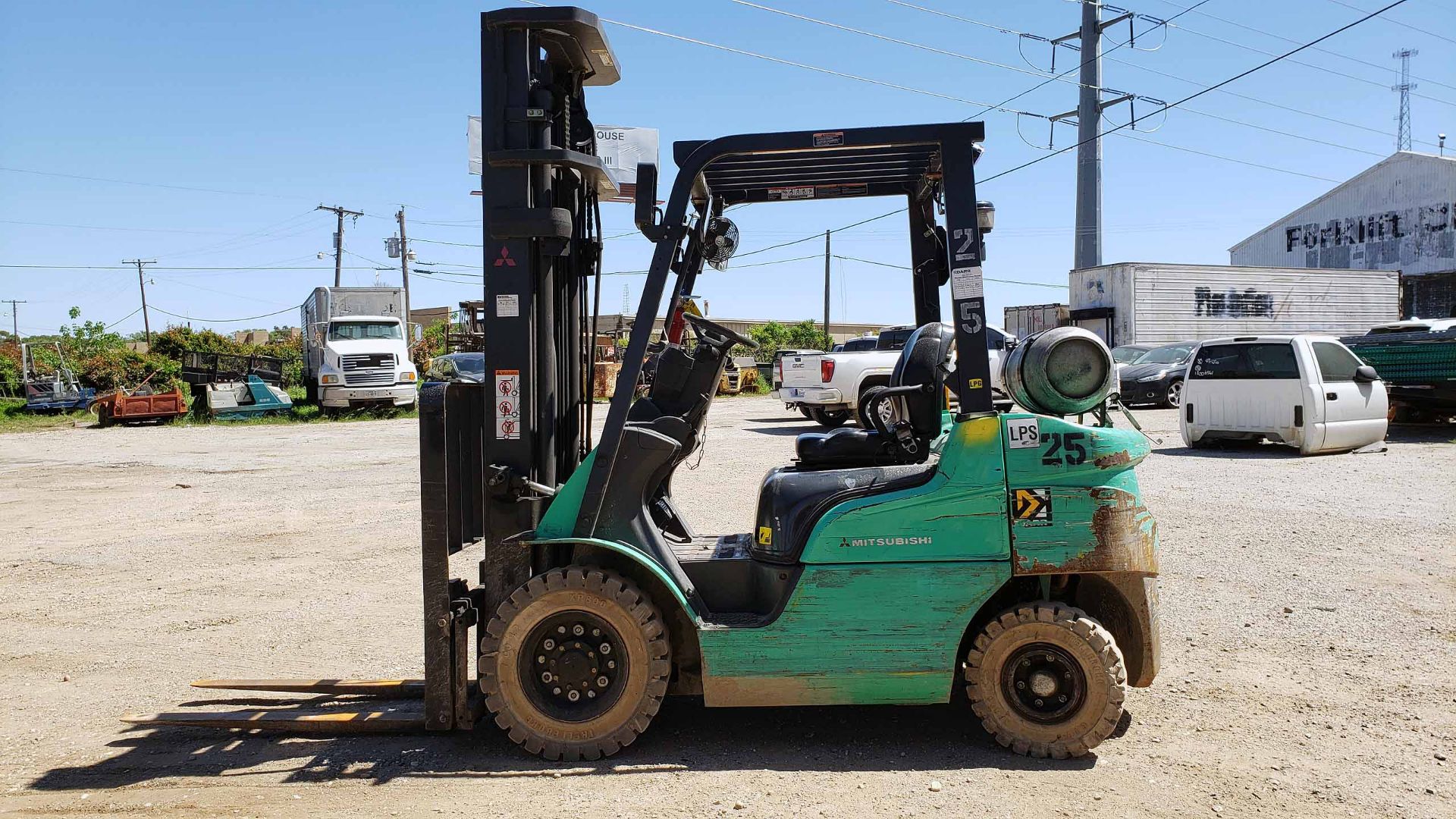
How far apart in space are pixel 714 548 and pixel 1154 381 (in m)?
21.6

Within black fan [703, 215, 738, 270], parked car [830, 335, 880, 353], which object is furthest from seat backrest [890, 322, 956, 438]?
parked car [830, 335, 880, 353]

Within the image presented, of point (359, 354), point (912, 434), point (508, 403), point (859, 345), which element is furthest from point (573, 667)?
point (359, 354)

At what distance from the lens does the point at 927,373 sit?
4891 millimetres

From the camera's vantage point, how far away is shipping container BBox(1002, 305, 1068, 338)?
34.8m

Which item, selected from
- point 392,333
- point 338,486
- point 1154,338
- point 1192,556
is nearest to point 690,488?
point 338,486

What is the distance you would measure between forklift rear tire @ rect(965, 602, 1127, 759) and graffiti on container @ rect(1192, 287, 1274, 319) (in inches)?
1243

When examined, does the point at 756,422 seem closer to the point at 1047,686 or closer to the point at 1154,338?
the point at 1154,338

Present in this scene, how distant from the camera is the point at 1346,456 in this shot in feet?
46.4

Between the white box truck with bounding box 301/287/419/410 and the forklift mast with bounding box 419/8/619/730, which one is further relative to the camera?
the white box truck with bounding box 301/287/419/410

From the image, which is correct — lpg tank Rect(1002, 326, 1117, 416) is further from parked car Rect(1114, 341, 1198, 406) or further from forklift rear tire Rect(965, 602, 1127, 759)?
parked car Rect(1114, 341, 1198, 406)

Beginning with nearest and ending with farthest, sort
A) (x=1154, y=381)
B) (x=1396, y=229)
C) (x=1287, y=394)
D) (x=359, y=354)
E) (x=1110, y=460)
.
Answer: (x=1110, y=460) < (x=1287, y=394) < (x=1154, y=381) < (x=359, y=354) < (x=1396, y=229)

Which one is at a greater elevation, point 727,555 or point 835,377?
point 835,377

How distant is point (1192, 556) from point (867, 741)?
498 centimetres

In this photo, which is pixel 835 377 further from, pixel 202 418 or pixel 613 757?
pixel 202 418
